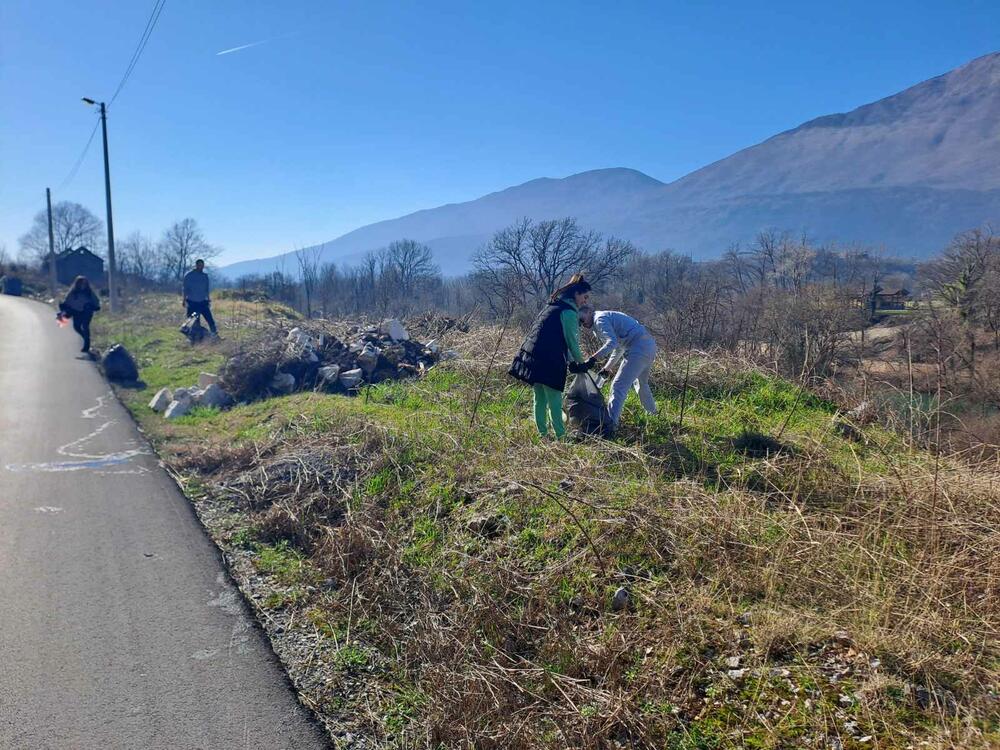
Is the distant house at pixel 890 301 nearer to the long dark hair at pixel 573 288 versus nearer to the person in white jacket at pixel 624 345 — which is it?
the person in white jacket at pixel 624 345

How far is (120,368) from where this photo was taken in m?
12.5

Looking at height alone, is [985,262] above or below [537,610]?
above

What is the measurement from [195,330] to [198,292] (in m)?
0.94

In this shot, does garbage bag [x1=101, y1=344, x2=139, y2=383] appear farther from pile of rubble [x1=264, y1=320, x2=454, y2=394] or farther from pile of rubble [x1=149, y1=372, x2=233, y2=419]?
pile of rubble [x1=264, y1=320, x2=454, y2=394]

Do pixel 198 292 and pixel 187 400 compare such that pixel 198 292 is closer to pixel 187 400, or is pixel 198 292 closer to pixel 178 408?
pixel 187 400

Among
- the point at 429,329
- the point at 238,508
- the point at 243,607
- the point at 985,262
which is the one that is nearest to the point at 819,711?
the point at 243,607

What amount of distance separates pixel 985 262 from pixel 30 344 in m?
30.1

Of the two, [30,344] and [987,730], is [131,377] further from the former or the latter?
[987,730]

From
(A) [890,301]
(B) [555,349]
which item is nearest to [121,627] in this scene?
(B) [555,349]

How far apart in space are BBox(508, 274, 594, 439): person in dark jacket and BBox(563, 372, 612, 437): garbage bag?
356mm

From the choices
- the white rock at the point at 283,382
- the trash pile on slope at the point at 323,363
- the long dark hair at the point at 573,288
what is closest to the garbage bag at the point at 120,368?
the trash pile on slope at the point at 323,363

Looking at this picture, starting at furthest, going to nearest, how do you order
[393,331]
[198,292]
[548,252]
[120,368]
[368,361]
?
[548,252]
[198,292]
[120,368]
[393,331]
[368,361]

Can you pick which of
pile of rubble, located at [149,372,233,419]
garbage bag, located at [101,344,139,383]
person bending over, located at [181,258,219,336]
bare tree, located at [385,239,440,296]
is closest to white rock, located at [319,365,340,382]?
pile of rubble, located at [149,372,233,419]

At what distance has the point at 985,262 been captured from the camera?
909 inches
